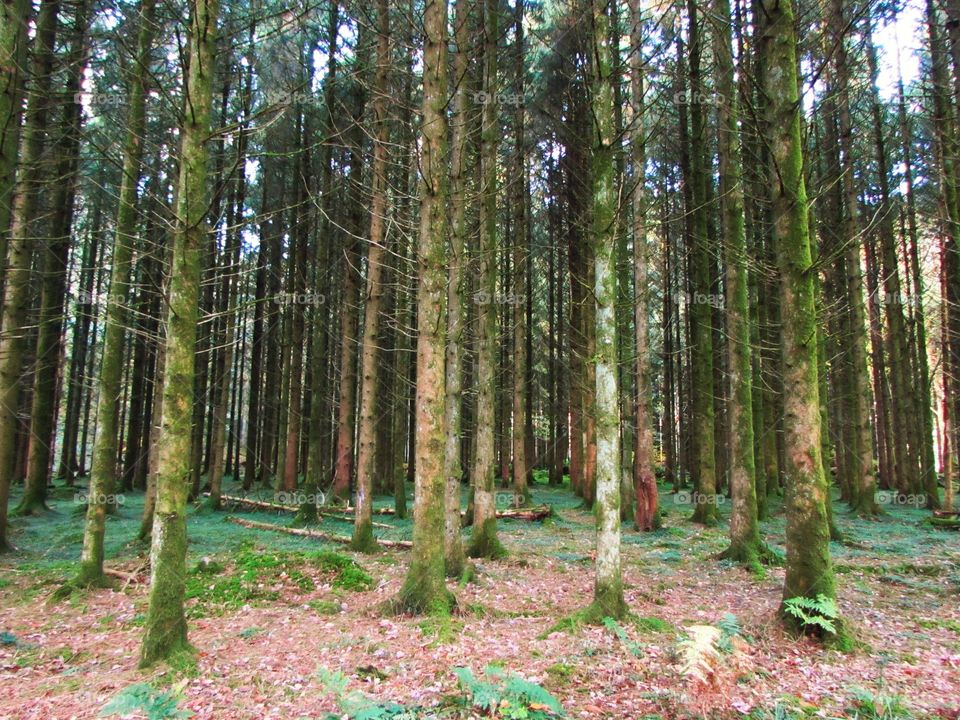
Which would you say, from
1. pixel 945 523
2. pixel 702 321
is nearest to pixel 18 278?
pixel 702 321

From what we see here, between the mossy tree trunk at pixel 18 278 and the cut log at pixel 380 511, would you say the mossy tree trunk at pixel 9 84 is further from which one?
the cut log at pixel 380 511

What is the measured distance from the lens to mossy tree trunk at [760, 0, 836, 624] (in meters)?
5.60

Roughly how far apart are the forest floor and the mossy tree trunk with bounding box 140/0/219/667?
45 centimetres

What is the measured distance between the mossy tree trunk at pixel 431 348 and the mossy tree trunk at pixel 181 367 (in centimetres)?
236

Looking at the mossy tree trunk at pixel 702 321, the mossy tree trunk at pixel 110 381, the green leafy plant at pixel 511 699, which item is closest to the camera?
the green leafy plant at pixel 511 699

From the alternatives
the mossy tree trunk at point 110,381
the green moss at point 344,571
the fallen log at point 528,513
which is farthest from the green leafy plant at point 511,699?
the fallen log at point 528,513

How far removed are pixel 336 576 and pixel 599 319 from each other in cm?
530

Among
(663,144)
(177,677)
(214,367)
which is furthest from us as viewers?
(214,367)

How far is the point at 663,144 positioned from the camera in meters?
14.6

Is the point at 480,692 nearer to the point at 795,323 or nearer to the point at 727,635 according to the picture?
the point at 727,635

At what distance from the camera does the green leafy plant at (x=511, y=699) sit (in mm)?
3871

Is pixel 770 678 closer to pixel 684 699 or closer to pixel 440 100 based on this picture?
→ pixel 684 699

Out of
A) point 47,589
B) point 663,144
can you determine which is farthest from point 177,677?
point 663,144

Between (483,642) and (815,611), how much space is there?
3284 mm
